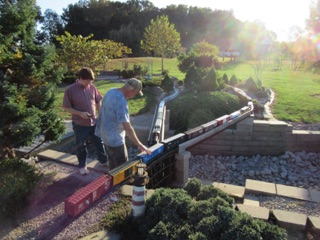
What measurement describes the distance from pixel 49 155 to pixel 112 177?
2546 mm

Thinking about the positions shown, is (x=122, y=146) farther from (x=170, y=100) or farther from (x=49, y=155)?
(x=170, y=100)

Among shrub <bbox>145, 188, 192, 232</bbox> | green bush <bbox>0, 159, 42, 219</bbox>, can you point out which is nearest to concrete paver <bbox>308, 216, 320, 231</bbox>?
shrub <bbox>145, 188, 192, 232</bbox>

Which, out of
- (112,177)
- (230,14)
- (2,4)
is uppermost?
(230,14)

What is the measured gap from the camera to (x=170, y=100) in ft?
35.5

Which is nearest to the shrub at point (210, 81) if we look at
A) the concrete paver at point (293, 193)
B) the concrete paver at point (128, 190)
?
the concrete paver at point (293, 193)

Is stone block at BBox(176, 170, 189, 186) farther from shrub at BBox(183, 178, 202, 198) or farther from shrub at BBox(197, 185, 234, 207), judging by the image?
shrub at BBox(197, 185, 234, 207)

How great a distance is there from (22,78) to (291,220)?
4.01 meters

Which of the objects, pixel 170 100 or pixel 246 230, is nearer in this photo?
pixel 246 230

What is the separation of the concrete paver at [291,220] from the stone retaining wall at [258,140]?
4406 millimetres

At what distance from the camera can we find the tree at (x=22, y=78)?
11.4 ft

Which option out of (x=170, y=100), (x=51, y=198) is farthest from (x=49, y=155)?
(x=170, y=100)

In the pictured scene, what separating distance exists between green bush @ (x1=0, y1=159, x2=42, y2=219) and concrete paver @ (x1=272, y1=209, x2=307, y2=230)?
319 centimetres

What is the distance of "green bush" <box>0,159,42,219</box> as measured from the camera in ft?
10.6

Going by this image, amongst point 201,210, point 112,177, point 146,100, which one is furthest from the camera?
point 146,100
